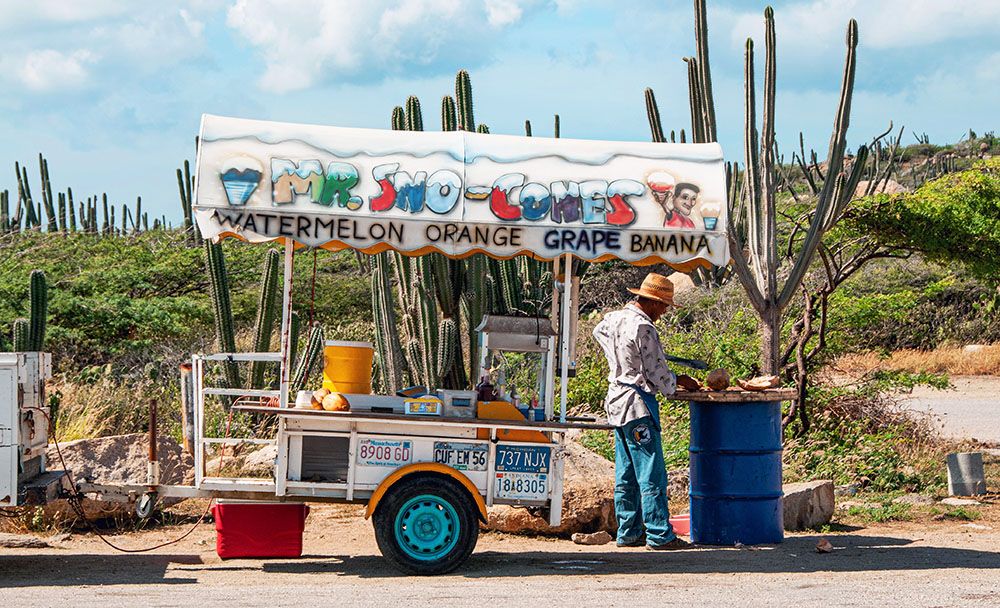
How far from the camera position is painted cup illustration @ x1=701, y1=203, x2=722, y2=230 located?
310 inches

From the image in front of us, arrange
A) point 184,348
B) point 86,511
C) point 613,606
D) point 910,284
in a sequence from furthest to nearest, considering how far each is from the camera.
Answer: point 910,284 < point 184,348 < point 86,511 < point 613,606

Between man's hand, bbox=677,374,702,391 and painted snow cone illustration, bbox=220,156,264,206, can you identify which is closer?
painted snow cone illustration, bbox=220,156,264,206

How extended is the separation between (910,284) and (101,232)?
1956cm

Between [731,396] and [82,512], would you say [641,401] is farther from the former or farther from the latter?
[82,512]

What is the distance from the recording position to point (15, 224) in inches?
1192

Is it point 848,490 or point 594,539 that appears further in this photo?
point 848,490

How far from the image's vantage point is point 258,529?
7.69m

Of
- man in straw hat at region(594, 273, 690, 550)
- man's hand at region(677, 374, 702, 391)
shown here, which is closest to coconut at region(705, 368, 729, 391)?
man's hand at region(677, 374, 702, 391)

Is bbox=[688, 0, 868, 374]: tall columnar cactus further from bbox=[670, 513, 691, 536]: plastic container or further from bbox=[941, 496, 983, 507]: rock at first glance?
bbox=[670, 513, 691, 536]: plastic container

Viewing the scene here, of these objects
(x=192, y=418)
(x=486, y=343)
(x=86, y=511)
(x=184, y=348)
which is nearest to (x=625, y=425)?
(x=486, y=343)

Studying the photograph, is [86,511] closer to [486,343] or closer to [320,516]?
[320,516]

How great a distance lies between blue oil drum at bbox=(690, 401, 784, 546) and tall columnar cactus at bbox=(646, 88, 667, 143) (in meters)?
5.85

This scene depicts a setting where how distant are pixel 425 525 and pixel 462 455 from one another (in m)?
0.50

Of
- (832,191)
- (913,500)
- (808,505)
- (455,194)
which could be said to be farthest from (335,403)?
(832,191)
